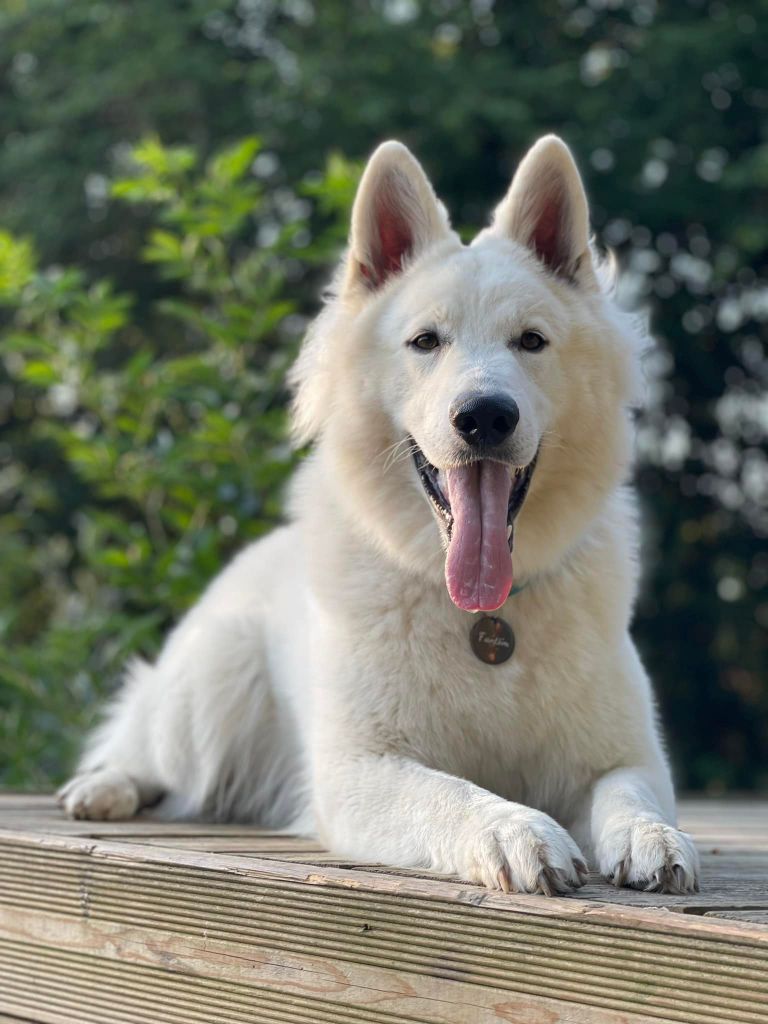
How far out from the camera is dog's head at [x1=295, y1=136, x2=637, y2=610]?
98.7 inches

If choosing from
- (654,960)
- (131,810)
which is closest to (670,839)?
(654,960)

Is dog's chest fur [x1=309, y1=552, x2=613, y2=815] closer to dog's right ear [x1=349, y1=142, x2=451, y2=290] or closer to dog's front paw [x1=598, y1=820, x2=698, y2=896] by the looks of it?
dog's front paw [x1=598, y1=820, x2=698, y2=896]

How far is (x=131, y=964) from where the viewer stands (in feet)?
7.70

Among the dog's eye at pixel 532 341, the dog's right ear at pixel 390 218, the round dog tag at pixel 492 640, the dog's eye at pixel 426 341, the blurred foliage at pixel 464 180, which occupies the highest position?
the blurred foliage at pixel 464 180

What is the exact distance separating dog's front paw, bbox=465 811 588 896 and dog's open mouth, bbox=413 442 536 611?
520mm

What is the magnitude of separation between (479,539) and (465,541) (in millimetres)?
28

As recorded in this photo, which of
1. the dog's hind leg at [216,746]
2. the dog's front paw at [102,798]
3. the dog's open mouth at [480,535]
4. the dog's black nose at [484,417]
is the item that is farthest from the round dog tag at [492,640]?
the dog's front paw at [102,798]

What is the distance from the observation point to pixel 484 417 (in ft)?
7.93

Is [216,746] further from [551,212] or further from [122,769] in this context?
[551,212]

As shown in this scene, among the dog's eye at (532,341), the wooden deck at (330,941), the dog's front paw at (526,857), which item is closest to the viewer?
the wooden deck at (330,941)

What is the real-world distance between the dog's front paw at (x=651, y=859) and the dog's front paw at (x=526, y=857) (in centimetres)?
8

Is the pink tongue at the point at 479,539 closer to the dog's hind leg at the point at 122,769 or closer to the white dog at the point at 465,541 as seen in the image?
the white dog at the point at 465,541

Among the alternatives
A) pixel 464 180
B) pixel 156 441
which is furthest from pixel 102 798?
pixel 464 180

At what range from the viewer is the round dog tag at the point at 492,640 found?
103 inches
